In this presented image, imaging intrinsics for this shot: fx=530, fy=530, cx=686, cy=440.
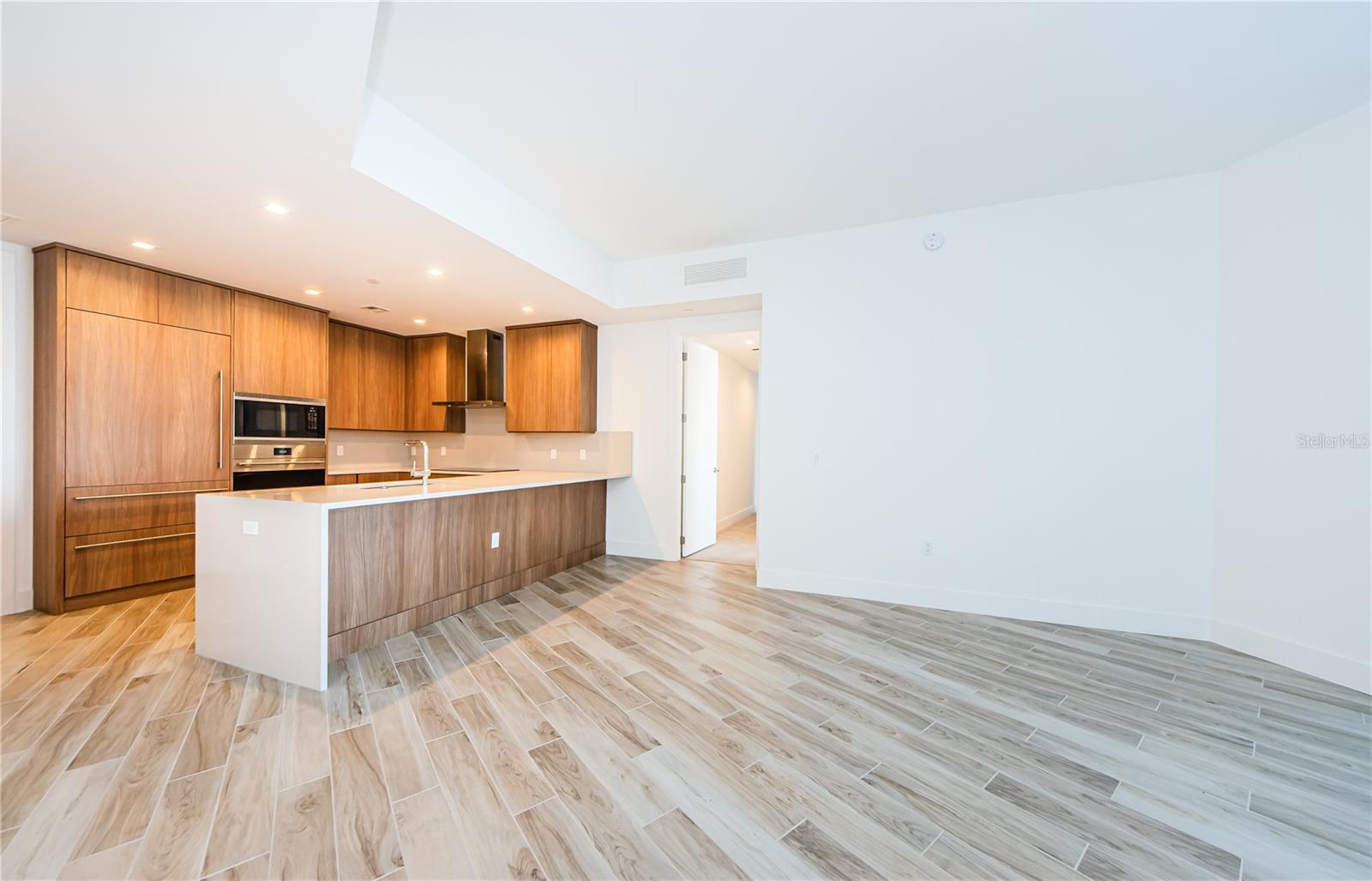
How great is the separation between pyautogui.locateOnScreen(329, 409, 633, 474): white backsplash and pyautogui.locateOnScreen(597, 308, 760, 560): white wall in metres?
0.22

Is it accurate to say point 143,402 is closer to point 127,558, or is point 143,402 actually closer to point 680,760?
point 127,558

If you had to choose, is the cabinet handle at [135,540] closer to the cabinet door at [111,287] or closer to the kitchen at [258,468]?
the kitchen at [258,468]

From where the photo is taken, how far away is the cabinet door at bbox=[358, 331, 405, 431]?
6082 mm

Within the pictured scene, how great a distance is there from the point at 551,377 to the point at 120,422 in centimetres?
322

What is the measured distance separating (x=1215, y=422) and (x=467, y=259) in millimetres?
5040

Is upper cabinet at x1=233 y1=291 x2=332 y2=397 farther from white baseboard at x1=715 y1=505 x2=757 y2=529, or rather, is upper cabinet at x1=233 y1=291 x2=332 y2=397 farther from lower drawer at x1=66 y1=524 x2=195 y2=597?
white baseboard at x1=715 y1=505 x2=757 y2=529

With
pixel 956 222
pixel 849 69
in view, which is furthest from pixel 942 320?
pixel 849 69

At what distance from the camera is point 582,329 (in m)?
5.47

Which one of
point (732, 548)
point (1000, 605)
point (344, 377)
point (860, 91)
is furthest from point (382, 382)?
point (1000, 605)

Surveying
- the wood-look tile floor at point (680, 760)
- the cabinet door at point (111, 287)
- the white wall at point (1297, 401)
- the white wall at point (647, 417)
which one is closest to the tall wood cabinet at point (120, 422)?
the cabinet door at point (111, 287)

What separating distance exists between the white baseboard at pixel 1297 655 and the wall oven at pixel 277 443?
7225mm

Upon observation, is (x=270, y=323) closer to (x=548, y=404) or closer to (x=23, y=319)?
(x=23, y=319)

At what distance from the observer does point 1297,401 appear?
2980mm

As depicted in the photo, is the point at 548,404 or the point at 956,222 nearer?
the point at 956,222
